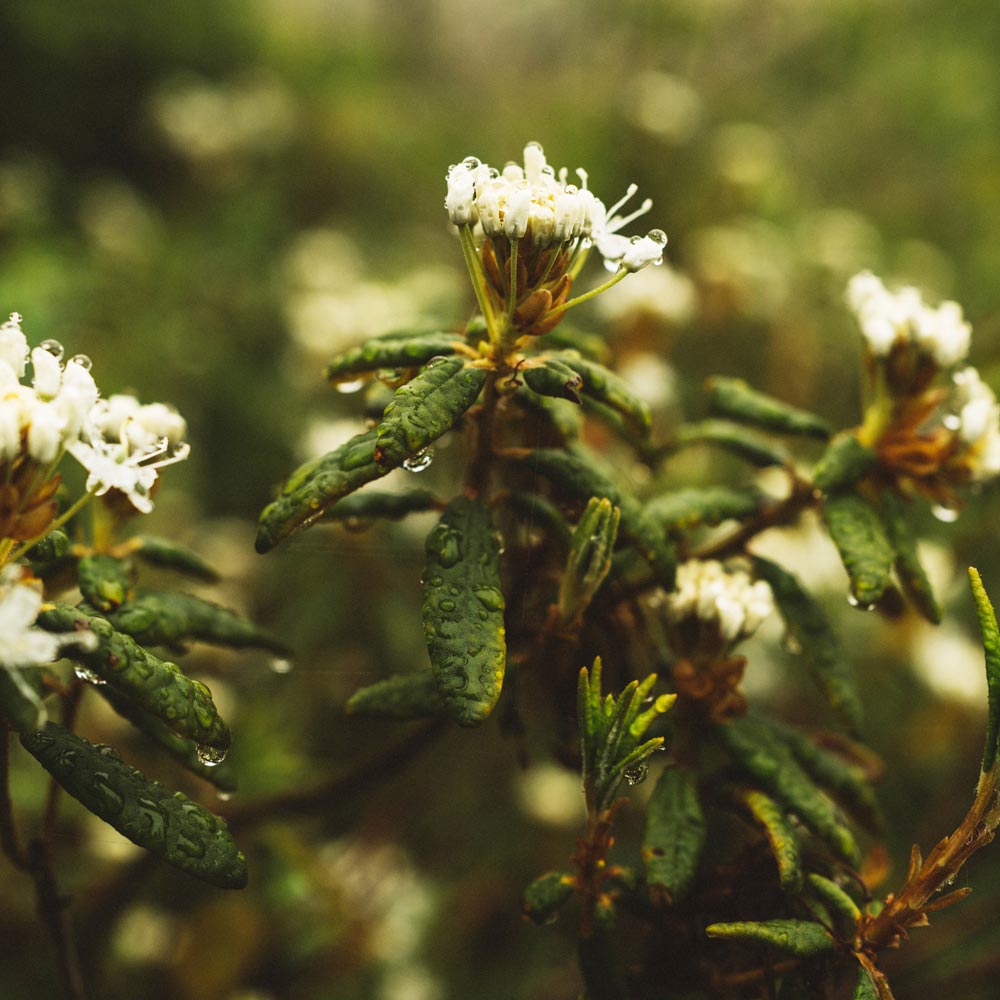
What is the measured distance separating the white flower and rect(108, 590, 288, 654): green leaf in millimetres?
90

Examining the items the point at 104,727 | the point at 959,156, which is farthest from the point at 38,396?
the point at 959,156

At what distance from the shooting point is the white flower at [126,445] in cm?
70

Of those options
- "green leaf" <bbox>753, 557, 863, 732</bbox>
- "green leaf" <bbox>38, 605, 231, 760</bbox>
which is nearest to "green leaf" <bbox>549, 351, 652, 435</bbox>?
"green leaf" <bbox>753, 557, 863, 732</bbox>

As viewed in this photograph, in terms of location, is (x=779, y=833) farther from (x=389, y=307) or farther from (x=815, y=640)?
(x=389, y=307)

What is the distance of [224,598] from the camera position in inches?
71.3

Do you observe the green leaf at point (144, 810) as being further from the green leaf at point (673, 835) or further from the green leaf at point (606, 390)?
the green leaf at point (606, 390)

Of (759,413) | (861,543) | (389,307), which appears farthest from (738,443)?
(389,307)

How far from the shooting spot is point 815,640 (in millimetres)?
912

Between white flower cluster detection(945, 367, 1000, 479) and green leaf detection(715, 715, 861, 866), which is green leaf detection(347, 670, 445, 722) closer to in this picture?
green leaf detection(715, 715, 861, 866)

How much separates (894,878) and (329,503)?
3.78ft

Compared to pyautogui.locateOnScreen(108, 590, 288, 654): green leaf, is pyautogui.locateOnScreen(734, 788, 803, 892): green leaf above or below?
below

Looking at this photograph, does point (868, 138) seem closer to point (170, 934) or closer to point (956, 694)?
point (956, 694)

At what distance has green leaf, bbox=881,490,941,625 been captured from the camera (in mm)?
874

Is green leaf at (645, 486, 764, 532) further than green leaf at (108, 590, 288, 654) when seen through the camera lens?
Yes
